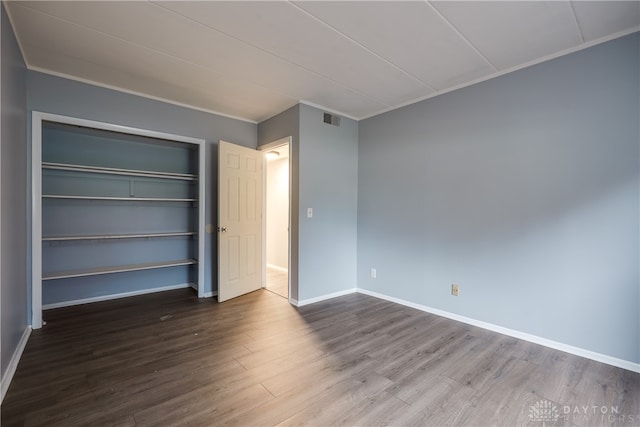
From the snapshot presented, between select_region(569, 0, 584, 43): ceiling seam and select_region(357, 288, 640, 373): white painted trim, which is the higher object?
select_region(569, 0, 584, 43): ceiling seam

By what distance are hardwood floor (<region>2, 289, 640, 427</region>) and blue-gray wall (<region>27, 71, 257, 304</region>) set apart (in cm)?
155

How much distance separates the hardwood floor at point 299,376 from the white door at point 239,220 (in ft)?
2.75

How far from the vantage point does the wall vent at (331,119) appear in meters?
3.93

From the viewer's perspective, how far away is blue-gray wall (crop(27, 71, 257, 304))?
9.82 ft

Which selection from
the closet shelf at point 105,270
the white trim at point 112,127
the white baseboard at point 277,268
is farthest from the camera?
the white baseboard at point 277,268

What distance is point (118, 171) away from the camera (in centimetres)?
353

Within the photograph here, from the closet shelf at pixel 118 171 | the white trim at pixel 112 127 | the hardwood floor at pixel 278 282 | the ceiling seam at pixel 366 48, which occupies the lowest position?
the hardwood floor at pixel 278 282

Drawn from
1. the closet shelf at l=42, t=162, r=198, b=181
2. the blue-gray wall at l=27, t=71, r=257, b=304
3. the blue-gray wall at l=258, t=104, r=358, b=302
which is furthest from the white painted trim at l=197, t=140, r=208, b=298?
the blue-gray wall at l=258, t=104, r=358, b=302

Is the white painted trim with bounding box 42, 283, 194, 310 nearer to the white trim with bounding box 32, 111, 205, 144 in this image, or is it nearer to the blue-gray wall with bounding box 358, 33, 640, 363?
the white trim with bounding box 32, 111, 205, 144

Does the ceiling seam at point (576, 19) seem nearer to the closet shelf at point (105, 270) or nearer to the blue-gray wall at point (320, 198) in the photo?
the blue-gray wall at point (320, 198)

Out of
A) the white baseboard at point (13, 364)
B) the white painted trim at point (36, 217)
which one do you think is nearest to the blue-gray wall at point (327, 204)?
the white baseboard at point (13, 364)

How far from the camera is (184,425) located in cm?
163

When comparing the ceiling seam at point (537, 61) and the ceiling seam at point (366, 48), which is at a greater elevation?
the ceiling seam at point (366, 48)

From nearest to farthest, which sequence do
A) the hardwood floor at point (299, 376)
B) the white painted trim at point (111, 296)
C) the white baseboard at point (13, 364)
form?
the hardwood floor at point (299, 376), the white baseboard at point (13, 364), the white painted trim at point (111, 296)
